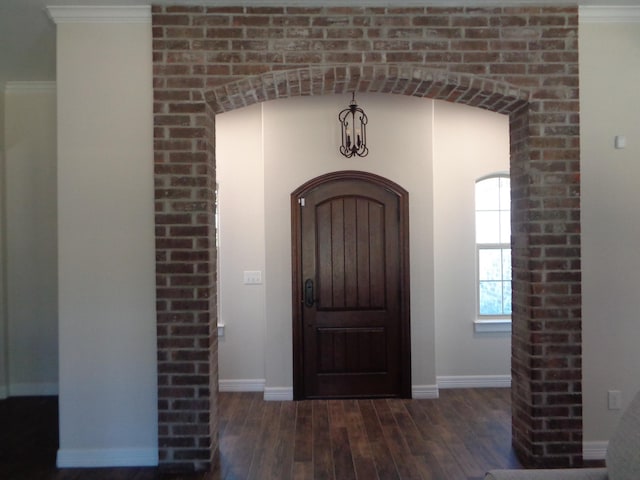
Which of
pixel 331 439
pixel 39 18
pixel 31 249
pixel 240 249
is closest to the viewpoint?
pixel 39 18

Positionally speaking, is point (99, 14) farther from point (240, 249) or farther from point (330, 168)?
point (240, 249)

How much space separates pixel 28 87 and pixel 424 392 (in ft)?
15.3

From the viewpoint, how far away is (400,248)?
14.4 feet

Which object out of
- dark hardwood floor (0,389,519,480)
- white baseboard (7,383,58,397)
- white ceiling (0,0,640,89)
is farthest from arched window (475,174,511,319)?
white baseboard (7,383,58,397)

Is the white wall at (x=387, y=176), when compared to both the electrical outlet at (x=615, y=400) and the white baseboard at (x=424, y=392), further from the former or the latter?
the electrical outlet at (x=615, y=400)

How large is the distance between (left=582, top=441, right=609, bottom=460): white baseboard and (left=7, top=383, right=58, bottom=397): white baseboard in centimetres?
447

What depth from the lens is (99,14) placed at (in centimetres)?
295

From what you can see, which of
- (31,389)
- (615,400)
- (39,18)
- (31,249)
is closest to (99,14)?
(39,18)

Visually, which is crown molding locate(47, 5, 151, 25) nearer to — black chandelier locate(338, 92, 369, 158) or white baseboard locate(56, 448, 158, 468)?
black chandelier locate(338, 92, 369, 158)

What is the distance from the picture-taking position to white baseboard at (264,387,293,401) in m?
4.34

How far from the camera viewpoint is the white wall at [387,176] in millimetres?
4348

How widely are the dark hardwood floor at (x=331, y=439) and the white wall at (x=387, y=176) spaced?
1.23 feet

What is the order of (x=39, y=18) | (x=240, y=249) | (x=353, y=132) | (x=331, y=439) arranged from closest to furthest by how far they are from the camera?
(x=39, y=18) < (x=331, y=439) < (x=353, y=132) < (x=240, y=249)

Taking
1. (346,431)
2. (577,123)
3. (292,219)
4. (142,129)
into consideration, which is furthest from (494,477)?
(292,219)
